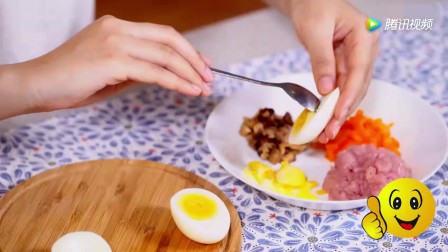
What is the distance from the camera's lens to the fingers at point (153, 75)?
3.45 feet

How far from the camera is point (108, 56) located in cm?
104

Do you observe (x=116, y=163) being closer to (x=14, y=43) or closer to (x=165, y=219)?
(x=165, y=219)

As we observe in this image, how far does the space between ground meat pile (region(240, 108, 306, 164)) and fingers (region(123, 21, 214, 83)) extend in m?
0.21

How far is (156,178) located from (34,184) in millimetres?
217

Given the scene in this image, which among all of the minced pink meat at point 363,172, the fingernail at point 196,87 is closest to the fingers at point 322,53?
the minced pink meat at point 363,172

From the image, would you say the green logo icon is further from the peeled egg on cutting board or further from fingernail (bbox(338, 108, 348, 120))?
the peeled egg on cutting board

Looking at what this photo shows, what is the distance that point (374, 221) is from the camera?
1035mm

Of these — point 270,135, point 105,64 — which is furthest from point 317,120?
point 105,64

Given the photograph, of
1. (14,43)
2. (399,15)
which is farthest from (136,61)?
(399,15)

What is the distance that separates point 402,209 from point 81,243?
0.48 m

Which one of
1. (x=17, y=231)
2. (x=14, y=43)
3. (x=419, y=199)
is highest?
(x=419, y=199)

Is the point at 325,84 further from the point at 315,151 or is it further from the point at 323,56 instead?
the point at 315,151

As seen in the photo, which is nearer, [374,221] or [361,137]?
[374,221]

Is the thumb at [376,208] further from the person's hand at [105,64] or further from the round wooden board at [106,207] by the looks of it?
the person's hand at [105,64]
